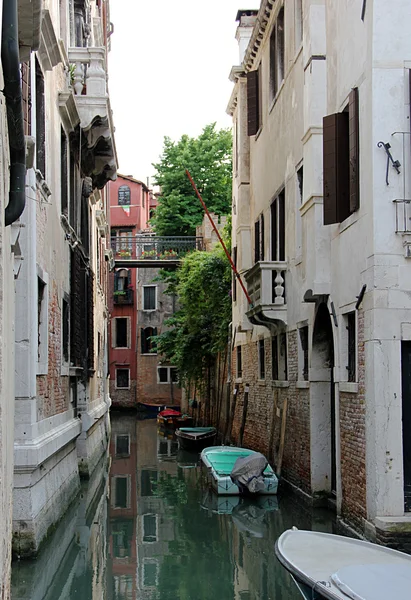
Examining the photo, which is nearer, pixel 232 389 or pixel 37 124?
pixel 37 124

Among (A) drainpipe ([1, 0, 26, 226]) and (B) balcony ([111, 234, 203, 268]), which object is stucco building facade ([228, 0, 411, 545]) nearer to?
(A) drainpipe ([1, 0, 26, 226])

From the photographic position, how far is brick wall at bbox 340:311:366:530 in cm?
975

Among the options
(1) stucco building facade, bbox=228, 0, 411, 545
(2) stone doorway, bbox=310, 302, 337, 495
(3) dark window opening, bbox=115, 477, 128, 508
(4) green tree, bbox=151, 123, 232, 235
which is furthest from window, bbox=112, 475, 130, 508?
(4) green tree, bbox=151, 123, 232, 235

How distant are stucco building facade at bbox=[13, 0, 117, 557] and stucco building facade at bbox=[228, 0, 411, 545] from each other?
3.43 metres

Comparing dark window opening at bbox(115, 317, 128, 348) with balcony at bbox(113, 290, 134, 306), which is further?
dark window opening at bbox(115, 317, 128, 348)

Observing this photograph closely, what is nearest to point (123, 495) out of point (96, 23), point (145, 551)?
point (145, 551)

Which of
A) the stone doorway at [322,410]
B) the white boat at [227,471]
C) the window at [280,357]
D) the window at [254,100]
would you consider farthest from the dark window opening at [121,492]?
the window at [254,100]

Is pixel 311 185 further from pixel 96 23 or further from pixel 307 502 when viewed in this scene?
pixel 96 23

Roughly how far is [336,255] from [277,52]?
6.27 meters

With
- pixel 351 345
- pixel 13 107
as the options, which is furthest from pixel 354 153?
pixel 13 107

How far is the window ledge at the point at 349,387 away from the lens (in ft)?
33.0

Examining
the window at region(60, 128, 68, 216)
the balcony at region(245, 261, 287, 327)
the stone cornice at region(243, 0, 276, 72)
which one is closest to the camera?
the window at region(60, 128, 68, 216)

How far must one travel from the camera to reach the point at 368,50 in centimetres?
943

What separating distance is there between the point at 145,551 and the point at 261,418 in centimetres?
794
